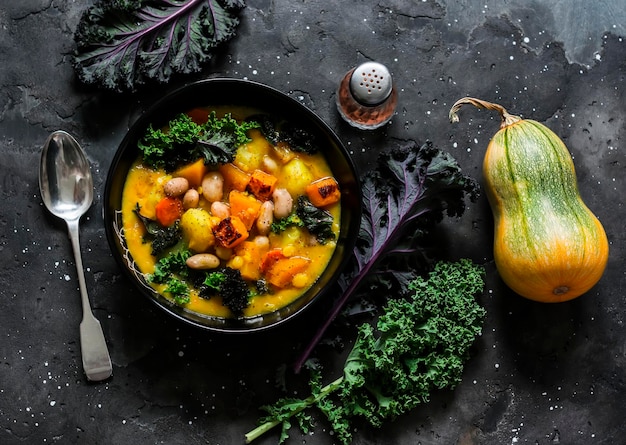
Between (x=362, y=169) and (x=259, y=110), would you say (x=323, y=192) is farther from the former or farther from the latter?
(x=259, y=110)

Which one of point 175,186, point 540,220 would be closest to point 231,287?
point 175,186

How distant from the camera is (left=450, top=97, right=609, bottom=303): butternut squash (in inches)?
135

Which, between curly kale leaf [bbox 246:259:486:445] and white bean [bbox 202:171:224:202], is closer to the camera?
white bean [bbox 202:171:224:202]

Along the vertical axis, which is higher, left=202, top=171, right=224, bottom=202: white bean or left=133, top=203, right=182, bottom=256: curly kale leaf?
left=202, top=171, right=224, bottom=202: white bean

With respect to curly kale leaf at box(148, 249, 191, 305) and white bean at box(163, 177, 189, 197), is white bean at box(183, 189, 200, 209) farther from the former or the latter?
curly kale leaf at box(148, 249, 191, 305)

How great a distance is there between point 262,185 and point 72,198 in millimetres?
941

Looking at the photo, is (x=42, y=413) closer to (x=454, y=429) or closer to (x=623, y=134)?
(x=454, y=429)

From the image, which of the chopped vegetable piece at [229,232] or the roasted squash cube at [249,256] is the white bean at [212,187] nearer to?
the chopped vegetable piece at [229,232]

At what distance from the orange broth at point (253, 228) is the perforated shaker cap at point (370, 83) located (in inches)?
15.7

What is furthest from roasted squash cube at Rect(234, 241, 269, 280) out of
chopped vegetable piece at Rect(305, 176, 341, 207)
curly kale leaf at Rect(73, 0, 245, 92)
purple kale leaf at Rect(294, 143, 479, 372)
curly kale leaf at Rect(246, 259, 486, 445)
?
curly kale leaf at Rect(73, 0, 245, 92)

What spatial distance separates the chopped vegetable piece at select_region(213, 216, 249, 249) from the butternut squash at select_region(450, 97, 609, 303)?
1176mm

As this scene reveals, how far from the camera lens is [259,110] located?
3584 millimetres

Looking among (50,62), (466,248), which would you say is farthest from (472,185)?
(50,62)

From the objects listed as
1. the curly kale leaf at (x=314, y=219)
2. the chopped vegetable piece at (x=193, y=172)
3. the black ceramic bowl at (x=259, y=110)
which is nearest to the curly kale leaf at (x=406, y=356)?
the black ceramic bowl at (x=259, y=110)
